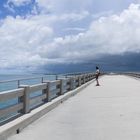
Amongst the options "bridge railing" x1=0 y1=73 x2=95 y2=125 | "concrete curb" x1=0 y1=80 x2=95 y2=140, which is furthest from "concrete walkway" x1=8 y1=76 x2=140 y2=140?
"bridge railing" x1=0 y1=73 x2=95 y2=125

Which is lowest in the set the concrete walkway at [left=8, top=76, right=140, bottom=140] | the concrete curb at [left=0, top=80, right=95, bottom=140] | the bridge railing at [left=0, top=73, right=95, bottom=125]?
the concrete walkway at [left=8, top=76, right=140, bottom=140]

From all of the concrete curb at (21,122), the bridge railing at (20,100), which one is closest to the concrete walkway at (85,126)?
the concrete curb at (21,122)

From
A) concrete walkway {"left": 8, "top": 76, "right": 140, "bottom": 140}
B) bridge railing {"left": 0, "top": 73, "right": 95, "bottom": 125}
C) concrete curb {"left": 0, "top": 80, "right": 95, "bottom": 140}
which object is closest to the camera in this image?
concrete curb {"left": 0, "top": 80, "right": 95, "bottom": 140}

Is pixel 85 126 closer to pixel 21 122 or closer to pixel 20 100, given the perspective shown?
pixel 21 122

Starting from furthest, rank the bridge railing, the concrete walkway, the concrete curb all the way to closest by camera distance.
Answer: the bridge railing → the concrete walkway → the concrete curb

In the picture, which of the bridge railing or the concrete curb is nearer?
the concrete curb

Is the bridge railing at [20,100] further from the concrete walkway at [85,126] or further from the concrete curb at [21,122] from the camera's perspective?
A: the concrete walkway at [85,126]

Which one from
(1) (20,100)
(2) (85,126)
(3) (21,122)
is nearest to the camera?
(3) (21,122)

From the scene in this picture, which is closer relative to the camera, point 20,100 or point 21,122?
point 21,122

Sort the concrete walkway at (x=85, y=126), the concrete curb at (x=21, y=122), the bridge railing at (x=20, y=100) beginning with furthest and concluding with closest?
the bridge railing at (x=20, y=100), the concrete walkway at (x=85, y=126), the concrete curb at (x=21, y=122)

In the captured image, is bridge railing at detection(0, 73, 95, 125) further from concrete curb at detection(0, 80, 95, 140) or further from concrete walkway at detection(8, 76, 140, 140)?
concrete walkway at detection(8, 76, 140, 140)

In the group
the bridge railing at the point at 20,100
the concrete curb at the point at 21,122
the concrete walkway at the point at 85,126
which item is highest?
the bridge railing at the point at 20,100

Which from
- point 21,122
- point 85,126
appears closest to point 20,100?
point 21,122

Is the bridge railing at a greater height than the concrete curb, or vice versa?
the bridge railing
